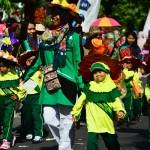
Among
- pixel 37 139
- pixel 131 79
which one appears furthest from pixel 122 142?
pixel 131 79

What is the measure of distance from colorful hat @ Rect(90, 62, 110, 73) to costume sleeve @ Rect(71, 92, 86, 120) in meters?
0.34

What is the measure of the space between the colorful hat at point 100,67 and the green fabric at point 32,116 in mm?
3124

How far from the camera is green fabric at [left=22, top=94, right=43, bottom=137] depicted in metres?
11.9

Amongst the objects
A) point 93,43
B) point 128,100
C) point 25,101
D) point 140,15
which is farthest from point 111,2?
point 93,43

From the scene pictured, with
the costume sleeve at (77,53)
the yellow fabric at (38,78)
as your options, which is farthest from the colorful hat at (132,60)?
the costume sleeve at (77,53)

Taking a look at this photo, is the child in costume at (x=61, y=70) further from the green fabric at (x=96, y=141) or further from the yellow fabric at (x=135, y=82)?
the yellow fabric at (x=135, y=82)

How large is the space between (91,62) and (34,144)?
9.75 feet

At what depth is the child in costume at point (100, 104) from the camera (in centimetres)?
891

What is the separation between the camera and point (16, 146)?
452 inches

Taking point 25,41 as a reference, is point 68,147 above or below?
below

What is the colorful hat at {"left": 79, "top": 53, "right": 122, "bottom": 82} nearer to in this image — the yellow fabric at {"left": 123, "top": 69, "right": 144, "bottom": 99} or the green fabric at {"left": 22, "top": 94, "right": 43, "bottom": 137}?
the green fabric at {"left": 22, "top": 94, "right": 43, "bottom": 137}

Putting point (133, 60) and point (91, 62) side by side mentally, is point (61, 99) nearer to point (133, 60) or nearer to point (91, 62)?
point (91, 62)

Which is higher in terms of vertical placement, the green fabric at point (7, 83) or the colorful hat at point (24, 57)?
the colorful hat at point (24, 57)

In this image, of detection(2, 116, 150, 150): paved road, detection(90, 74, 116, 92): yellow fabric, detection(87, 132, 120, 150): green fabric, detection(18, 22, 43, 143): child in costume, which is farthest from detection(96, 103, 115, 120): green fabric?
detection(18, 22, 43, 143): child in costume
